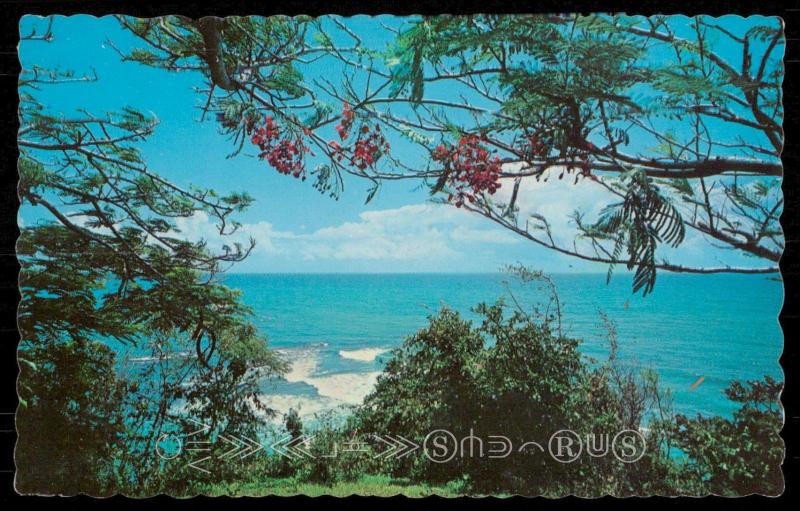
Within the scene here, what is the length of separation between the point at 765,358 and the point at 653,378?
1.94ft

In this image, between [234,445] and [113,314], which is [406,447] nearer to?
[234,445]

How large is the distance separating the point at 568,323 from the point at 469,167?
3.16ft

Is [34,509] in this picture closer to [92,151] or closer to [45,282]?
[45,282]

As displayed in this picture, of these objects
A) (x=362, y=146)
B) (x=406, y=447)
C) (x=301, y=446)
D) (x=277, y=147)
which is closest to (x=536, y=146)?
(x=362, y=146)

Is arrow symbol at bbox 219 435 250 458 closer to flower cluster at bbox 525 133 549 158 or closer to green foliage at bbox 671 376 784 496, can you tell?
flower cluster at bbox 525 133 549 158

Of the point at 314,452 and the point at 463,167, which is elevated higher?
the point at 463,167

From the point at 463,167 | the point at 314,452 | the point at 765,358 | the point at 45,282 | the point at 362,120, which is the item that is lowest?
the point at 314,452

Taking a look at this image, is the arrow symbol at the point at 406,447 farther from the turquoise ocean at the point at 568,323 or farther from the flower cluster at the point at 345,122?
the flower cluster at the point at 345,122

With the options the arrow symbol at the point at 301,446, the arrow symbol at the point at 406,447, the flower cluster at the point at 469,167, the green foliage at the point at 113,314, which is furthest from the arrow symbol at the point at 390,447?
the flower cluster at the point at 469,167

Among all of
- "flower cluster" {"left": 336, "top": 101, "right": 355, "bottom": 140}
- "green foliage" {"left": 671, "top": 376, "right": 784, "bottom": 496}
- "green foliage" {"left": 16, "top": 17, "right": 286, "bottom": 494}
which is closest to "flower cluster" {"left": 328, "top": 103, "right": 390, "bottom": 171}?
"flower cluster" {"left": 336, "top": 101, "right": 355, "bottom": 140}

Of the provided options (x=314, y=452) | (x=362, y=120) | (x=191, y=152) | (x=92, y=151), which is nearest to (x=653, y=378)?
(x=314, y=452)

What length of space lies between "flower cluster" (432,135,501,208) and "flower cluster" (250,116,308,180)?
719 millimetres

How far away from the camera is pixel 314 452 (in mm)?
3275

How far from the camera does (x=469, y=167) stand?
10.8 feet
